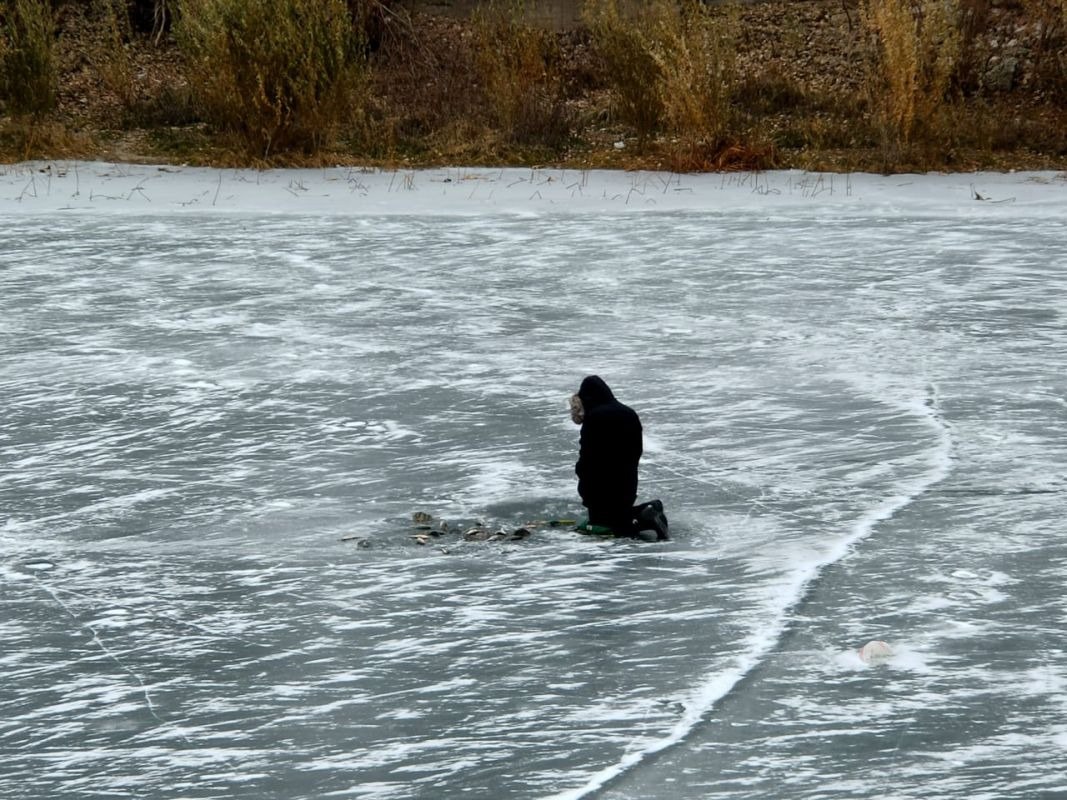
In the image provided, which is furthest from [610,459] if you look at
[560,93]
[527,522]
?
[560,93]

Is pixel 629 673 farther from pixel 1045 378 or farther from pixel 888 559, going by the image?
pixel 1045 378

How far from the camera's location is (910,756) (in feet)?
11.6

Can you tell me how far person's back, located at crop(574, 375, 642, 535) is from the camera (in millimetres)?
5074

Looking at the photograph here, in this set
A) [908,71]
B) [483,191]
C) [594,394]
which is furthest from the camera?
[908,71]

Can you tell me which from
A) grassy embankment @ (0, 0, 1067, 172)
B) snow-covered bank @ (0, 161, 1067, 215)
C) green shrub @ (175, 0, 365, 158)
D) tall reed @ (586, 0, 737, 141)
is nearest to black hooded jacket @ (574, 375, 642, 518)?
snow-covered bank @ (0, 161, 1067, 215)

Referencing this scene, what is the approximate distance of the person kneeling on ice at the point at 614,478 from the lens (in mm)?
5070

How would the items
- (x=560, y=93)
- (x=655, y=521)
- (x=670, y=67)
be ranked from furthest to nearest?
(x=560, y=93)
(x=670, y=67)
(x=655, y=521)

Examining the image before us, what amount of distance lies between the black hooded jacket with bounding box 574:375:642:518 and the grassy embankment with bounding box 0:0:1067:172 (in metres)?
9.25

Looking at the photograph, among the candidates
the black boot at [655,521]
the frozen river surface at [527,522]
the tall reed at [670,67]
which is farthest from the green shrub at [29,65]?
the black boot at [655,521]

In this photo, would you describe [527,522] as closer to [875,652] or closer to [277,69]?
[875,652]

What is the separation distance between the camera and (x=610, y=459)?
5.07 meters

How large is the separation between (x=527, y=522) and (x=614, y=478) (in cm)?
38

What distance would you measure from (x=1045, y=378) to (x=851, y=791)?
403 centimetres

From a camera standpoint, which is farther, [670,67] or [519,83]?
[519,83]
